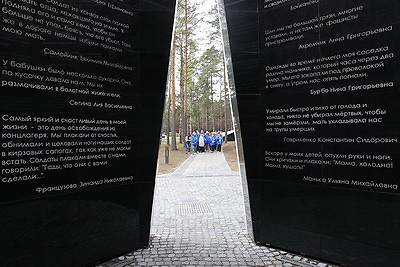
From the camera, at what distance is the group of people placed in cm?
2453

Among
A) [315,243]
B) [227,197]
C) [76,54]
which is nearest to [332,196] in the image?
[315,243]

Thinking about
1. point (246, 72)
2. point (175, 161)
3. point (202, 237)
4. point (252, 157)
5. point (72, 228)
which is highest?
point (246, 72)

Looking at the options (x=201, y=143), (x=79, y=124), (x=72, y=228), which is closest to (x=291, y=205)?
(x=72, y=228)

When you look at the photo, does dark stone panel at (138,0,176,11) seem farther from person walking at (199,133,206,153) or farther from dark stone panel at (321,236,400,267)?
person walking at (199,133,206,153)

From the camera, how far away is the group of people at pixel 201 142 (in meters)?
24.5

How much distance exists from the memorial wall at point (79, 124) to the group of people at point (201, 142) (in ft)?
65.6

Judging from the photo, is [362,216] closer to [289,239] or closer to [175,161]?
[289,239]

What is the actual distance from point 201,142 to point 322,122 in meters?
20.7

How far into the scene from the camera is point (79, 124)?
12.0 feet

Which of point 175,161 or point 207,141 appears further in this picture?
point 207,141

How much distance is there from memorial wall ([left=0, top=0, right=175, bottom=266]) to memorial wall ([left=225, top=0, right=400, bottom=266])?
149 centimetres

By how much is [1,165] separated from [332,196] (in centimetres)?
383

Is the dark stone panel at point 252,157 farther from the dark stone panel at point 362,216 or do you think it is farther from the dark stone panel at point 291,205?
the dark stone panel at point 362,216

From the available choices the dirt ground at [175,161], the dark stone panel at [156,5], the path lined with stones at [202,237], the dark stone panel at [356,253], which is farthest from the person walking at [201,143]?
the dark stone panel at [356,253]
